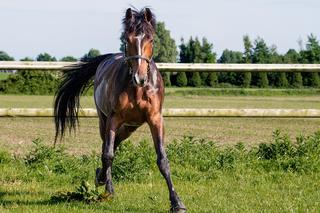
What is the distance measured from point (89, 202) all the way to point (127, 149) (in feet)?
6.55

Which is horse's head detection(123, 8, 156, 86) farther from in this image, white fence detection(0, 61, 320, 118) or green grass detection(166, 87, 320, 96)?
green grass detection(166, 87, 320, 96)

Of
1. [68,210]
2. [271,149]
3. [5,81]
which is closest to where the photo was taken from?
[68,210]

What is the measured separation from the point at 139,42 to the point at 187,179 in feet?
8.74

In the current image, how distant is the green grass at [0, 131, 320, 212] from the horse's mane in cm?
173

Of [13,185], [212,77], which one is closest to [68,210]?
[13,185]

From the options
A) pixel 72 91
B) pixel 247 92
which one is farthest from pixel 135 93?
pixel 247 92

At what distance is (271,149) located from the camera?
836cm

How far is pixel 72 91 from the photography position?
7.30m

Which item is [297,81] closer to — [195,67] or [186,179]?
[195,67]

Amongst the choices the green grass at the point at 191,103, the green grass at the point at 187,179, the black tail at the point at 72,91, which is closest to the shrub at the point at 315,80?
the green grass at the point at 191,103

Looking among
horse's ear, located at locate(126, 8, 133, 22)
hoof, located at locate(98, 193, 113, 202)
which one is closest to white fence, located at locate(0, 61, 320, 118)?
hoof, located at locate(98, 193, 113, 202)

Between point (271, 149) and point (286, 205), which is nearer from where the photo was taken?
point (286, 205)

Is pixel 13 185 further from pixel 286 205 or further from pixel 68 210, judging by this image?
pixel 286 205

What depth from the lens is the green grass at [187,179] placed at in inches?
227
